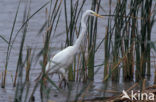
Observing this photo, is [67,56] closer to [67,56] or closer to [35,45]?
[67,56]

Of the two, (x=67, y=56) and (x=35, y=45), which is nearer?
(x=67, y=56)

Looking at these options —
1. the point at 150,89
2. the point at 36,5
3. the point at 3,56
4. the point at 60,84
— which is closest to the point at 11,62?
the point at 3,56

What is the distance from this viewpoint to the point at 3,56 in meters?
8.13

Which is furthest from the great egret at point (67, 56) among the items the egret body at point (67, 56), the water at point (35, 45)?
the water at point (35, 45)

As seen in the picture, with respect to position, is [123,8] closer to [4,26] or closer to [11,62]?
[11,62]

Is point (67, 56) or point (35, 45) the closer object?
point (67, 56)

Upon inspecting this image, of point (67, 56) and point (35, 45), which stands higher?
point (35, 45)

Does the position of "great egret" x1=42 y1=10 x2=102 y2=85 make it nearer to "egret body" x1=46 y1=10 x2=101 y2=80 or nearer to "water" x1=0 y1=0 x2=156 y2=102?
"egret body" x1=46 y1=10 x2=101 y2=80

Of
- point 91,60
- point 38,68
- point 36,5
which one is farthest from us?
point 36,5

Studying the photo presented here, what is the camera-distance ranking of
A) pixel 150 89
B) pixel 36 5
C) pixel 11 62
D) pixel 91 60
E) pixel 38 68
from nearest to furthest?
1. pixel 150 89
2. pixel 91 60
3. pixel 38 68
4. pixel 11 62
5. pixel 36 5

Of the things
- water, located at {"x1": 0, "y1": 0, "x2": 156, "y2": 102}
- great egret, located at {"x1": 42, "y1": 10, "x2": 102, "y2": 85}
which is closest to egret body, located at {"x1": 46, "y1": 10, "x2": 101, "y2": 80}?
great egret, located at {"x1": 42, "y1": 10, "x2": 102, "y2": 85}

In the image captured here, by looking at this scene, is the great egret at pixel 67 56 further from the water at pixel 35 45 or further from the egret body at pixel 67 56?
the water at pixel 35 45

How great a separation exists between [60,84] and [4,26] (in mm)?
5276

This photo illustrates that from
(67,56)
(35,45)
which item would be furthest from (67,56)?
(35,45)
